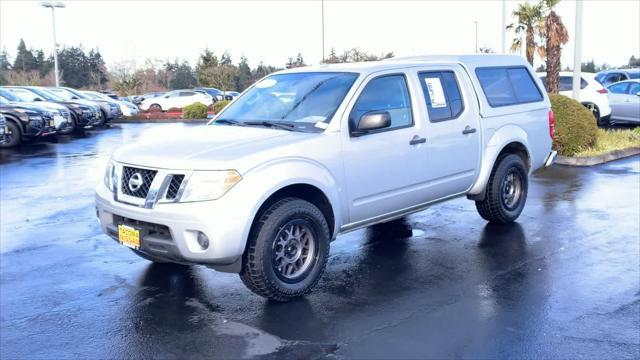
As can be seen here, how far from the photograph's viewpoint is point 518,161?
7.38 meters

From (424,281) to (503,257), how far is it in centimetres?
113

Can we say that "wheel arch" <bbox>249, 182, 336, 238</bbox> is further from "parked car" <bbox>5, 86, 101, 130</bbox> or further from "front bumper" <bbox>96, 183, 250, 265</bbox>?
"parked car" <bbox>5, 86, 101, 130</bbox>

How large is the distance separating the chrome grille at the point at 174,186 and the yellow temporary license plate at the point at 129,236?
424mm

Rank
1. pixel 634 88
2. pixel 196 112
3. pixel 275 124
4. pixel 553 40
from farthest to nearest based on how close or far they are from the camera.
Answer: pixel 196 112 → pixel 553 40 → pixel 634 88 → pixel 275 124

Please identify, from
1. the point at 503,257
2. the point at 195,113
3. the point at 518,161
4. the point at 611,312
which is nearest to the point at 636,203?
the point at 518,161

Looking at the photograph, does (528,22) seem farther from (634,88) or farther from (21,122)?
→ (21,122)

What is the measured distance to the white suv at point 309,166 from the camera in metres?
4.64

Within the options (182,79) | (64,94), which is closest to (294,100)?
(64,94)

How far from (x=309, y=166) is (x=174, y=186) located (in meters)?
1.08

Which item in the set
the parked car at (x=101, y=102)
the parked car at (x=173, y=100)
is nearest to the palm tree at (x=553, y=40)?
the parked car at (x=101, y=102)

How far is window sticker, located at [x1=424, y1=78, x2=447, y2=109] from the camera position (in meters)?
6.35

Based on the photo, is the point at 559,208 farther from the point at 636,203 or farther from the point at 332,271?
the point at 332,271

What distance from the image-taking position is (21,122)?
54.1 feet

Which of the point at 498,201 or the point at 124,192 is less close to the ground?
the point at 124,192
